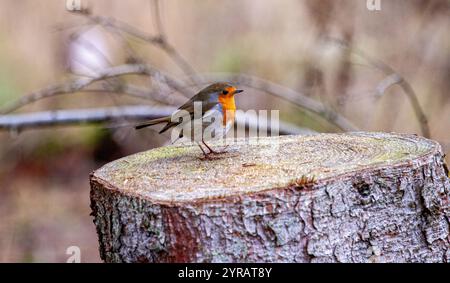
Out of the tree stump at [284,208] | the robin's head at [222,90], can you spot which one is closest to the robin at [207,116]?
the robin's head at [222,90]

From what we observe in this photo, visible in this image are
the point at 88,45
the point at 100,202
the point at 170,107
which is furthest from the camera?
the point at 88,45

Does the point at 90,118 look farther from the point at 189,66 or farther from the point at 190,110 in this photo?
the point at 190,110

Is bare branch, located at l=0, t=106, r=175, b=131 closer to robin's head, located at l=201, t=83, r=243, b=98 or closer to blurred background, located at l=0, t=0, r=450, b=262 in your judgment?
blurred background, located at l=0, t=0, r=450, b=262

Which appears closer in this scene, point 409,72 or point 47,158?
point 47,158

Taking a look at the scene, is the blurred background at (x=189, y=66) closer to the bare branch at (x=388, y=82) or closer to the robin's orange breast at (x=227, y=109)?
the bare branch at (x=388, y=82)

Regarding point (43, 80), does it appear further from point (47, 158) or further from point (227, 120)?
point (227, 120)

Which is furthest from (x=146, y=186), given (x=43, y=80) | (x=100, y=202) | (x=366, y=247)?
(x=43, y=80)

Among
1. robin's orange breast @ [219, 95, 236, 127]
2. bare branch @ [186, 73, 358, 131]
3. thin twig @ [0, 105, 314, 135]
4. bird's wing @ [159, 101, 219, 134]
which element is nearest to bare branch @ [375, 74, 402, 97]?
bare branch @ [186, 73, 358, 131]
